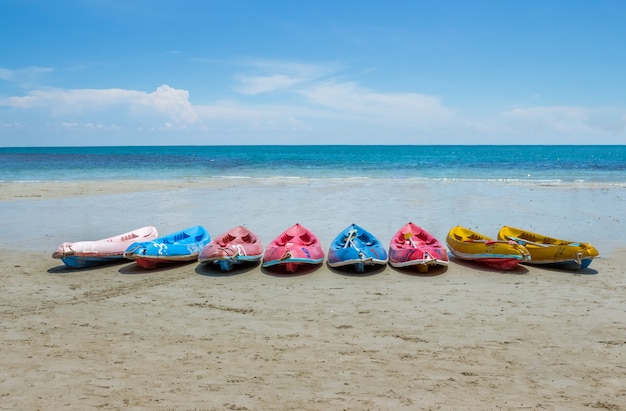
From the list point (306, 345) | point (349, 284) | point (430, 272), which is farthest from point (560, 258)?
point (306, 345)

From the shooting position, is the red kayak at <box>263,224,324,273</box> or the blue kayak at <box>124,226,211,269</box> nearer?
the red kayak at <box>263,224,324,273</box>

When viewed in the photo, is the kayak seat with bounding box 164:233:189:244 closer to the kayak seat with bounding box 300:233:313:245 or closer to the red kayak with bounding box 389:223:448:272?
the kayak seat with bounding box 300:233:313:245

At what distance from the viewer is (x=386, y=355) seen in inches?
191

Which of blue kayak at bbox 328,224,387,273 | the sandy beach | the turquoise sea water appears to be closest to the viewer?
the sandy beach

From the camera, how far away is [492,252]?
803 cm

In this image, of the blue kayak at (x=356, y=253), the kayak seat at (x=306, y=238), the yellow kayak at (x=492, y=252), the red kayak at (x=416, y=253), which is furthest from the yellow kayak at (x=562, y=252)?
the kayak seat at (x=306, y=238)

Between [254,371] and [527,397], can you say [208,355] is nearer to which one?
A: [254,371]

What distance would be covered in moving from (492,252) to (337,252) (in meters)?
2.53

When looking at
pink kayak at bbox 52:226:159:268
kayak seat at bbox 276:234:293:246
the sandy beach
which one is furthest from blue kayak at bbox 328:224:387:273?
pink kayak at bbox 52:226:159:268

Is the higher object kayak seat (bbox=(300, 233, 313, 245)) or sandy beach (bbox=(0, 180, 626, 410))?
kayak seat (bbox=(300, 233, 313, 245))

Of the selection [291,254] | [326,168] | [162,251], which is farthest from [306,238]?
[326,168]

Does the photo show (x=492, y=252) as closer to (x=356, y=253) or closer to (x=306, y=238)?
(x=356, y=253)

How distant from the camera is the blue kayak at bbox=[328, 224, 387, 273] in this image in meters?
7.74

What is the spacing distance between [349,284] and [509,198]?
11633mm
